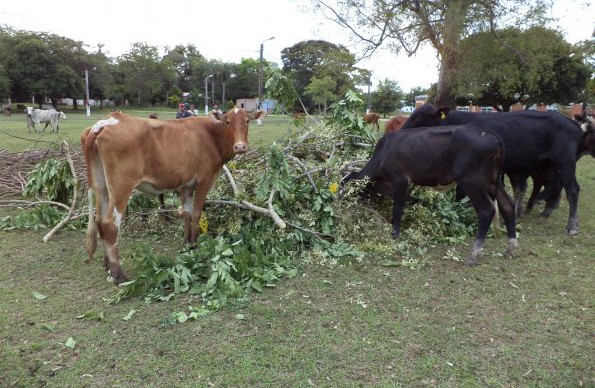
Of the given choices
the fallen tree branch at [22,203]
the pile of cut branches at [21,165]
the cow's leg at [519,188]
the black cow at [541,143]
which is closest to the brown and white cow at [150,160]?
the fallen tree branch at [22,203]

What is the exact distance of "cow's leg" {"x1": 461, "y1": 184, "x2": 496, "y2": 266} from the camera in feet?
17.4

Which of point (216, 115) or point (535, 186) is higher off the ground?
point (216, 115)

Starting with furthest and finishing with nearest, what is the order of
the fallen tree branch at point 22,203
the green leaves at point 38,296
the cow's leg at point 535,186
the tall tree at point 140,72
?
the tall tree at point 140,72 < the cow's leg at point 535,186 < the fallen tree branch at point 22,203 < the green leaves at point 38,296

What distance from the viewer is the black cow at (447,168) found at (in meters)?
5.34

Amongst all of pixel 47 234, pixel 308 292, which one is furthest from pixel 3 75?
pixel 308 292

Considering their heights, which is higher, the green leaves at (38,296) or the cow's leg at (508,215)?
the cow's leg at (508,215)

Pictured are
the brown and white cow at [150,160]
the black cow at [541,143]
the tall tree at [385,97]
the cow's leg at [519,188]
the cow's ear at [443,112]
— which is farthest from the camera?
the tall tree at [385,97]

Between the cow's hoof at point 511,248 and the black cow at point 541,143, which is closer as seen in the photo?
the cow's hoof at point 511,248

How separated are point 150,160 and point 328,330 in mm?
2519

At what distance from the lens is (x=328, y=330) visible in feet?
12.4

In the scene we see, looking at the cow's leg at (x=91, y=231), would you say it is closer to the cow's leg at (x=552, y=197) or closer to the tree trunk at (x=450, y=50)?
the cow's leg at (x=552, y=197)

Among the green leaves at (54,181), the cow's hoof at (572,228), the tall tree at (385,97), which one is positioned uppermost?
the tall tree at (385,97)

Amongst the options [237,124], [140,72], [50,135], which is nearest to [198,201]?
[237,124]

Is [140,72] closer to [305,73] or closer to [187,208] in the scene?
[305,73]
